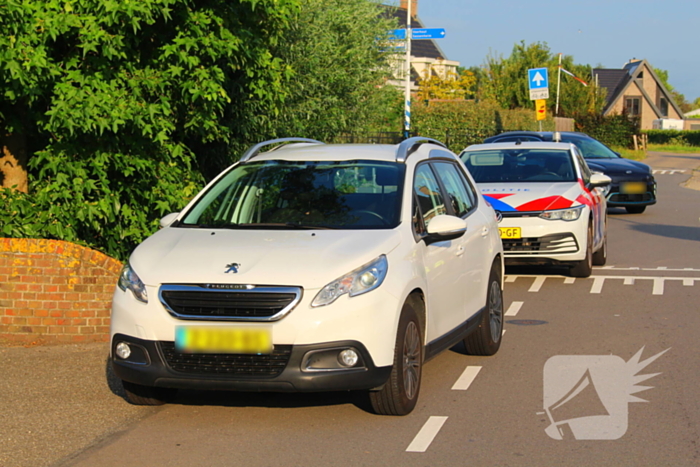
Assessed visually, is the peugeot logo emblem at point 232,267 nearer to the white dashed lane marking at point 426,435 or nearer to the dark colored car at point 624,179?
the white dashed lane marking at point 426,435

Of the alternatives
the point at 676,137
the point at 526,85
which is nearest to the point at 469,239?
the point at 526,85

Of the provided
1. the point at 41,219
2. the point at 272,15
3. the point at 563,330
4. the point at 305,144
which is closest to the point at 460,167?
the point at 305,144

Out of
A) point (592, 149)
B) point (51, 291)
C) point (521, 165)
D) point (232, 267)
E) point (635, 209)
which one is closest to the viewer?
point (232, 267)

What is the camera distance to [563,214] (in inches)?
474

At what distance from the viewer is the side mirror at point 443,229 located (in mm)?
6352

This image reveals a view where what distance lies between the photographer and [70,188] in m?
8.93

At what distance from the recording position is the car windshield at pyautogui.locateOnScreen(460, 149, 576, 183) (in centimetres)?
1302

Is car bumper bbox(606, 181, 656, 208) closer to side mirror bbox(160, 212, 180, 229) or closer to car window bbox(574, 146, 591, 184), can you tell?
car window bbox(574, 146, 591, 184)

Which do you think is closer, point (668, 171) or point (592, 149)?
point (592, 149)

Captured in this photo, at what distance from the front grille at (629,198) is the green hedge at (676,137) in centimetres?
6661

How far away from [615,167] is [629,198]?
0.75 m

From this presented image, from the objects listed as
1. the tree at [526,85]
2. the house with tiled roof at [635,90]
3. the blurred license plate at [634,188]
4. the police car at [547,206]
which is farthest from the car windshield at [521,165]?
the house with tiled roof at [635,90]

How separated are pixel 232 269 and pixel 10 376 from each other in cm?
255

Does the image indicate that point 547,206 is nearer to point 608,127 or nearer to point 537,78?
point 537,78
